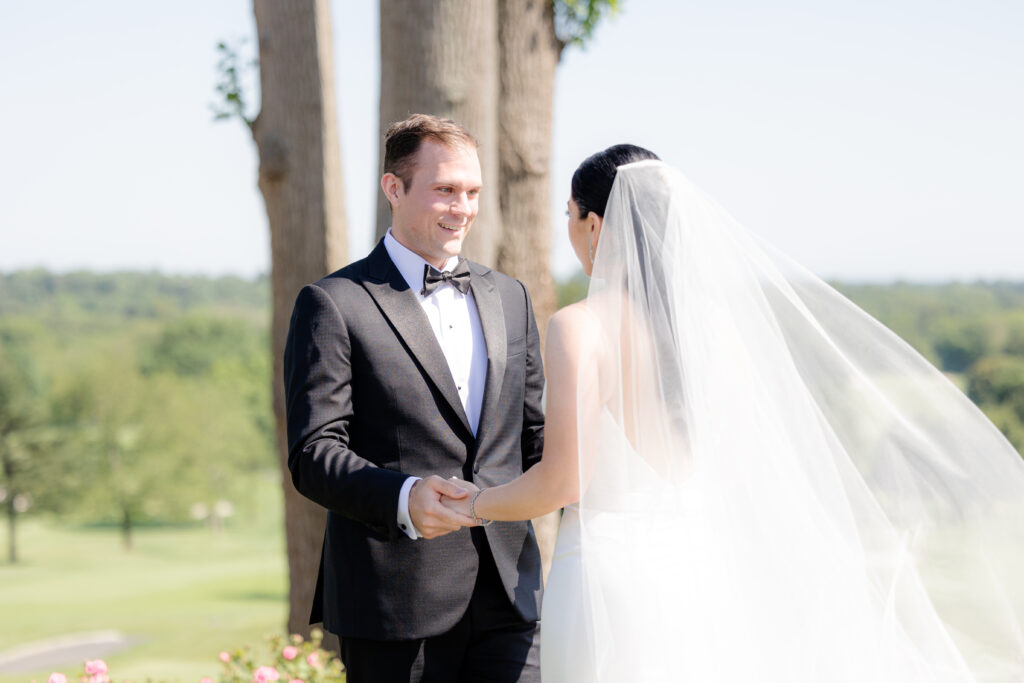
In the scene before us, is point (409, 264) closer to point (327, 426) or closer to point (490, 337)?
point (490, 337)

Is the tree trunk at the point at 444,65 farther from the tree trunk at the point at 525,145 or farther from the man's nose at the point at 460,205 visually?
the man's nose at the point at 460,205

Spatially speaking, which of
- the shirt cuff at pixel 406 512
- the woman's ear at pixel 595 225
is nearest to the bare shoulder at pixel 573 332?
the woman's ear at pixel 595 225

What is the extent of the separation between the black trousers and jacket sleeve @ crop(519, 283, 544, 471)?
386 millimetres

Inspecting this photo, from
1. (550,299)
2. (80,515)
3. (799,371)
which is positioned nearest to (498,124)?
(550,299)

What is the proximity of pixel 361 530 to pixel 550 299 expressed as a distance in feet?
11.4

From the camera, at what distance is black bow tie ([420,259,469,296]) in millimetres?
3271

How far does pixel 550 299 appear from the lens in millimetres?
6363

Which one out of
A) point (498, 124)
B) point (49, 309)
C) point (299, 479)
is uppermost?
point (498, 124)

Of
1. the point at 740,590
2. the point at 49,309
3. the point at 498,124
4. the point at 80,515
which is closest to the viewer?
the point at 740,590

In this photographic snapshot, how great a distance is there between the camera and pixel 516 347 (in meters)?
3.38

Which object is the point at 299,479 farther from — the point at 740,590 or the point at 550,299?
the point at 550,299

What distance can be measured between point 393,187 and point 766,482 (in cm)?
155

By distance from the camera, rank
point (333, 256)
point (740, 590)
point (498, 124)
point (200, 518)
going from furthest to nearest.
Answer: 1. point (200, 518)
2. point (333, 256)
3. point (498, 124)
4. point (740, 590)

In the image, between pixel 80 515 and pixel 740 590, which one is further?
pixel 80 515
